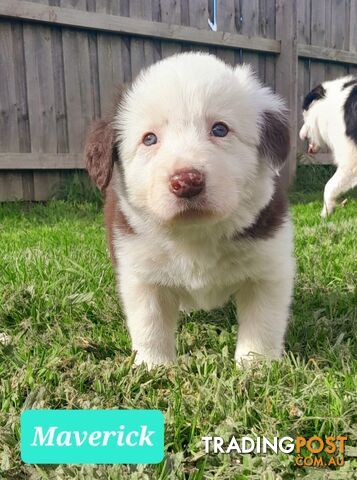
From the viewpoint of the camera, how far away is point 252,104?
2107 millimetres

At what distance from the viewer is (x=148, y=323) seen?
2.17 meters

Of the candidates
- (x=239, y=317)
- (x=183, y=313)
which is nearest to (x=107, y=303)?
(x=183, y=313)

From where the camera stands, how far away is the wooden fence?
618cm

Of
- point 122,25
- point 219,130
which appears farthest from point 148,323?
point 122,25

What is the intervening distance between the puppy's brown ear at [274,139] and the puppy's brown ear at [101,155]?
1.98 ft

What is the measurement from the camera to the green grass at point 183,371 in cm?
147

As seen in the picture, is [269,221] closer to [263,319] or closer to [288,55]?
[263,319]

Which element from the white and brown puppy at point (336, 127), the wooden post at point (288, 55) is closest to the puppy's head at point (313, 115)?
the white and brown puppy at point (336, 127)

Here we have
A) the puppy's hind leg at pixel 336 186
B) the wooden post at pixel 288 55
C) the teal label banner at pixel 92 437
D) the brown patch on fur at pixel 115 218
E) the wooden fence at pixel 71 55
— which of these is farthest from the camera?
the wooden post at pixel 288 55

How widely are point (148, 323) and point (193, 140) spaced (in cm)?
79

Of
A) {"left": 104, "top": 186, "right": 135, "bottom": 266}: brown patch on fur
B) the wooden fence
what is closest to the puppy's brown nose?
{"left": 104, "top": 186, "right": 135, "bottom": 266}: brown patch on fur

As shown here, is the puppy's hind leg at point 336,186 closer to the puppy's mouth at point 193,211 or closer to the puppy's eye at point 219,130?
the puppy's eye at point 219,130

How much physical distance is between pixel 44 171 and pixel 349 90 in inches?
159

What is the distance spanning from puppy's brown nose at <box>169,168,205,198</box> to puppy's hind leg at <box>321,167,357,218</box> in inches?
171
